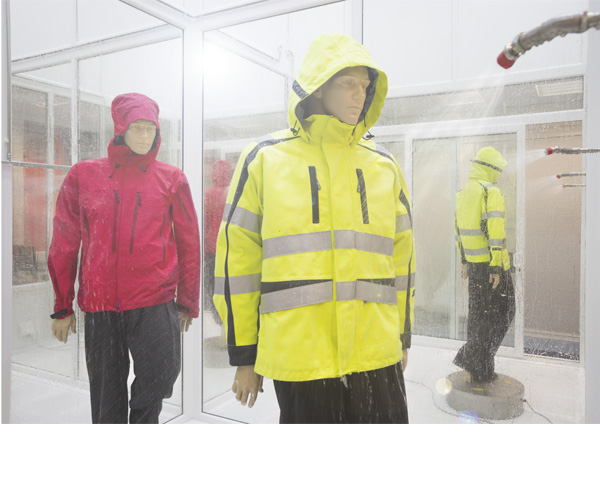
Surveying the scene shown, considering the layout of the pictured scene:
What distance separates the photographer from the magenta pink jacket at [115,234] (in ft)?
5.16

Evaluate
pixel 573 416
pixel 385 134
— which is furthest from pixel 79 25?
pixel 573 416

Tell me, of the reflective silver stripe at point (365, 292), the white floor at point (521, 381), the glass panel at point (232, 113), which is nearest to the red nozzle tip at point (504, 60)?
the reflective silver stripe at point (365, 292)

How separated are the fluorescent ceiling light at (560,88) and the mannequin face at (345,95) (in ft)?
2.28

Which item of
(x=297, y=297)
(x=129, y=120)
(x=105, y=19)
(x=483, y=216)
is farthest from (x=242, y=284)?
(x=105, y=19)

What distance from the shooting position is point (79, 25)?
1.65 meters

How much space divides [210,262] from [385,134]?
0.88 metres

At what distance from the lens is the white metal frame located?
153 cm

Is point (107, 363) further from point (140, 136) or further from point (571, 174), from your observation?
point (571, 174)

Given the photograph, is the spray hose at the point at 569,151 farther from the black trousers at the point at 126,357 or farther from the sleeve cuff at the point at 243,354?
the black trousers at the point at 126,357

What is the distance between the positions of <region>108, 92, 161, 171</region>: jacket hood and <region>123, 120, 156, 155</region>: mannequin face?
12 millimetres

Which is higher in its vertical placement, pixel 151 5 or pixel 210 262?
pixel 151 5

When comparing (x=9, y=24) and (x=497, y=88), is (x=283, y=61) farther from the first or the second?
(x=9, y=24)

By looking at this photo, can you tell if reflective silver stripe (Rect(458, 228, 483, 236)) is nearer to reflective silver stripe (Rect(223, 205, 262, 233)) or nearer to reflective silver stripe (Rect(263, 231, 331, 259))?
reflective silver stripe (Rect(263, 231, 331, 259))

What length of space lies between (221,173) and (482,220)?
103 cm
